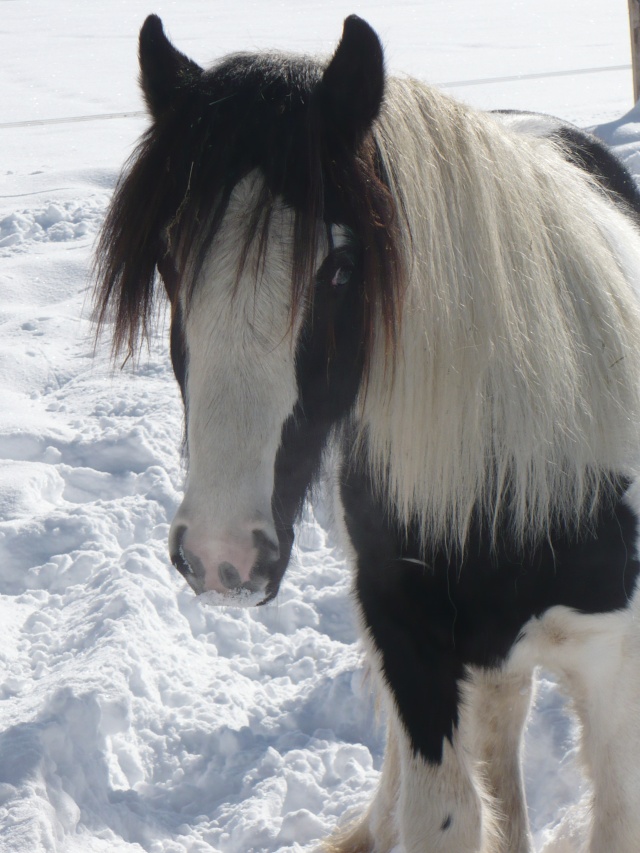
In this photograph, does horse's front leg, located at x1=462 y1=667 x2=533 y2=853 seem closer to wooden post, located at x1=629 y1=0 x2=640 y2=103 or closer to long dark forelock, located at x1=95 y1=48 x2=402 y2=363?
long dark forelock, located at x1=95 y1=48 x2=402 y2=363

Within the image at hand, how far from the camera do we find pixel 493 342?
1324mm

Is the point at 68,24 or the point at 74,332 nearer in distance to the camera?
the point at 74,332

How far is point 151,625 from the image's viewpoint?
2.61 meters

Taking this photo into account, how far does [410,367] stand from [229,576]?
0.40m

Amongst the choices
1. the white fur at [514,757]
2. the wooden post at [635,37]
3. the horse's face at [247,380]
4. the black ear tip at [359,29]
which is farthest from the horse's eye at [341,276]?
the wooden post at [635,37]

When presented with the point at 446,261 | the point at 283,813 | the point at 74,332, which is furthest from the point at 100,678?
the point at 74,332

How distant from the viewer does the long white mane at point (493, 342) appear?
1.29m

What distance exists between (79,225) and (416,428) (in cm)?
478

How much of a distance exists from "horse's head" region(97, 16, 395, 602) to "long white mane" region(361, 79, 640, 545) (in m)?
0.07

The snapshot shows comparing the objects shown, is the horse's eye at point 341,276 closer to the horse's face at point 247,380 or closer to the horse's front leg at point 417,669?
the horse's face at point 247,380

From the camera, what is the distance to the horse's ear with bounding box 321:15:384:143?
1.19 meters

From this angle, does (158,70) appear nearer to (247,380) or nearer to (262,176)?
(262,176)

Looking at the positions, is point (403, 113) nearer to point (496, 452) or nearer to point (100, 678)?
point (496, 452)

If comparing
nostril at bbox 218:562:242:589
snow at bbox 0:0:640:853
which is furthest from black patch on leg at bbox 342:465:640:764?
snow at bbox 0:0:640:853
